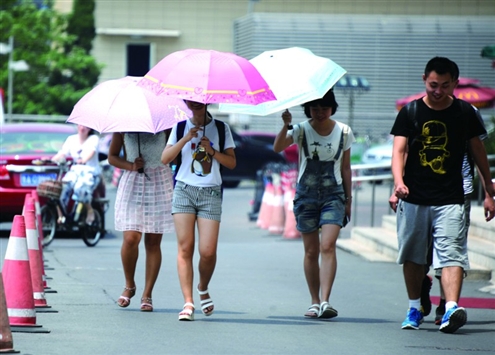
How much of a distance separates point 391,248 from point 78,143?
4343mm

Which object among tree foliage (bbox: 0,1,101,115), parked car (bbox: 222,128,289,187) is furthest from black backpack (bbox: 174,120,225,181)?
tree foliage (bbox: 0,1,101,115)

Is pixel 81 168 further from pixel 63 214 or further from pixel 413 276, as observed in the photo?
pixel 413 276

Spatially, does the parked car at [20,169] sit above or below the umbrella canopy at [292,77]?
below

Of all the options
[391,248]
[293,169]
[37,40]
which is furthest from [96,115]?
[37,40]

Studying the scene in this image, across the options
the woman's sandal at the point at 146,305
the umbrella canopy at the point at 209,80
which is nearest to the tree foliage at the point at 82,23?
the woman's sandal at the point at 146,305

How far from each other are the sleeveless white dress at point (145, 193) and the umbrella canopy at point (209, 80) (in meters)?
0.87

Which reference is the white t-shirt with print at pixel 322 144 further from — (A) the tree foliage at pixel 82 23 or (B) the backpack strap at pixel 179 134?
(A) the tree foliage at pixel 82 23

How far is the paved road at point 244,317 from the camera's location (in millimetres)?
7816

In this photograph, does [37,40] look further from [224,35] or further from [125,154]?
[125,154]

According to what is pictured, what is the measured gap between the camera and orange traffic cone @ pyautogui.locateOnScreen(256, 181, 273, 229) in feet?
67.6

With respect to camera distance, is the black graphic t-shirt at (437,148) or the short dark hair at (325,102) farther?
the short dark hair at (325,102)

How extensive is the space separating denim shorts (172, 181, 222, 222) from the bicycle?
714cm

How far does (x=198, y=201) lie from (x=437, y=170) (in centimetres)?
178

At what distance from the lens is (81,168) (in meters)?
16.3
